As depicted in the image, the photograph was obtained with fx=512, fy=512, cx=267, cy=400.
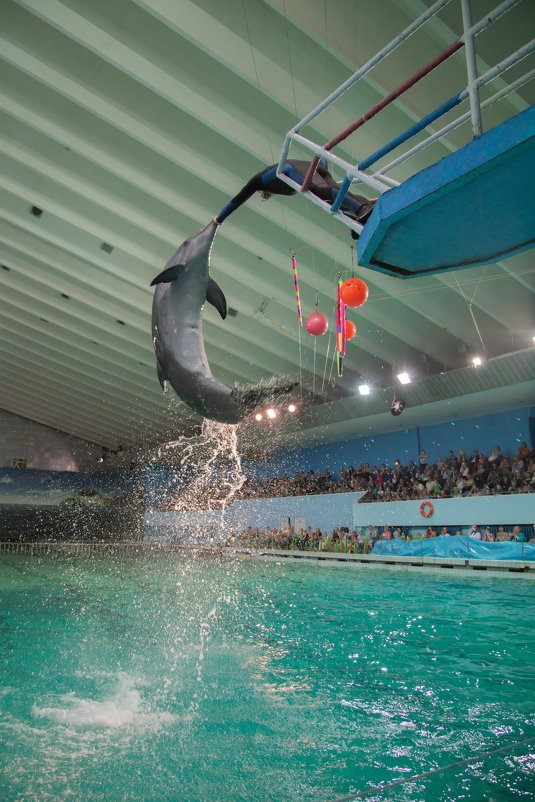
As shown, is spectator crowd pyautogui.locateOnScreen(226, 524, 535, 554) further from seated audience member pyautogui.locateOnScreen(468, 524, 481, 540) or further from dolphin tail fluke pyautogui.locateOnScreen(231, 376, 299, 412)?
dolphin tail fluke pyautogui.locateOnScreen(231, 376, 299, 412)

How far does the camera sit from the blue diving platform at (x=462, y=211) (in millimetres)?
2023

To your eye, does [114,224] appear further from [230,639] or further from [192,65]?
[230,639]

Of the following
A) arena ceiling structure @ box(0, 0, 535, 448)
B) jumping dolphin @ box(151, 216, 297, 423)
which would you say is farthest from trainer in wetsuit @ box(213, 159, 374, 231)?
arena ceiling structure @ box(0, 0, 535, 448)

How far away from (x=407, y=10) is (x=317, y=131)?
6.38 ft

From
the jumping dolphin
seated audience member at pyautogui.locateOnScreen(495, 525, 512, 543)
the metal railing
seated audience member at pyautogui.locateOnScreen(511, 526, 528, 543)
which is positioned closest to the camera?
the metal railing

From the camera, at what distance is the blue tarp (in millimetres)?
11156

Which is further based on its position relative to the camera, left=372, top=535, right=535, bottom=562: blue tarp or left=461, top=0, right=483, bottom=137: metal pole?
left=372, top=535, right=535, bottom=562: blue tarp

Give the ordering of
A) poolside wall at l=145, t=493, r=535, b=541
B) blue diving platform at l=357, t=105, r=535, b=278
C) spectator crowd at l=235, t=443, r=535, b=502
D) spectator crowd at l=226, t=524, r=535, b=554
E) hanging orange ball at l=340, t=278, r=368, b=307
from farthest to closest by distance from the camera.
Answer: spectator crowd at l=235, t=443, r=535, b=502, poolside wall at l=145, t=493, r=535, b=541, spectator crowd at l=226, t=524, r=535, b=554, hanging orange ball at l=340, t=278, r=368, b=307, blue diving platform at l=357, t=105, r=535, b=278

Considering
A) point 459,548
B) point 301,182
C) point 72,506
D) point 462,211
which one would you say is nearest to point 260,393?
point 462,211

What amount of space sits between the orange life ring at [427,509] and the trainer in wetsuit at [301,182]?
522 inches

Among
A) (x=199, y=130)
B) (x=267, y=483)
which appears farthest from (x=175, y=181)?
(x=267, y=483)

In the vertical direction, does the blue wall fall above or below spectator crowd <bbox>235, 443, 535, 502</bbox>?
above

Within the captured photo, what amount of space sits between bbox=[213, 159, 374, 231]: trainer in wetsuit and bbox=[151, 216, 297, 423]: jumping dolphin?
1.34ft

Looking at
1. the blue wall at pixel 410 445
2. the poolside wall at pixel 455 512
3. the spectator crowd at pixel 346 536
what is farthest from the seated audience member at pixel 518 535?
the blue wall at pixel 410 445
